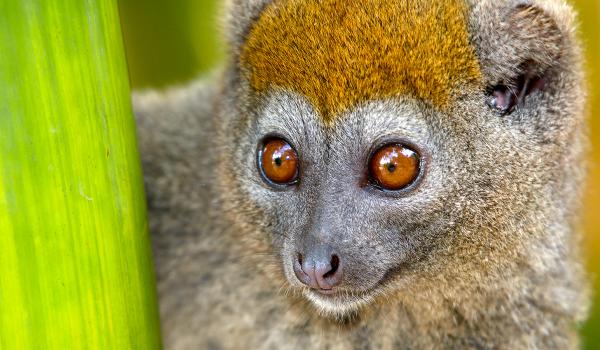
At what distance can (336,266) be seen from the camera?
7.45 feet

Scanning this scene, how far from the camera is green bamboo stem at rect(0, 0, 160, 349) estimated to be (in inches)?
65.9

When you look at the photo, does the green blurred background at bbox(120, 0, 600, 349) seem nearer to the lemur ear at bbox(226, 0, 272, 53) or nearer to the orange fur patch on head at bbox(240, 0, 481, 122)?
the lemur ear at bbox(226, 0, 272, 53)

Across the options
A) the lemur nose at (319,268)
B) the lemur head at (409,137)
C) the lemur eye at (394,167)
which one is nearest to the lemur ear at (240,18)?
the lemur head at (409,137)

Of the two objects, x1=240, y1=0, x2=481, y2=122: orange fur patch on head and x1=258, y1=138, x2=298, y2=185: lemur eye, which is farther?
x1=258, y1=138, x2=298, y2=185: lemur eye

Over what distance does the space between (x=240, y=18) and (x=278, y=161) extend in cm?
60

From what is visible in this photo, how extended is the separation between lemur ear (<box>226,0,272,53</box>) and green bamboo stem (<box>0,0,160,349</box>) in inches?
30.9

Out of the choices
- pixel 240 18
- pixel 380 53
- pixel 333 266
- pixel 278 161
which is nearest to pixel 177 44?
pixel 240 18

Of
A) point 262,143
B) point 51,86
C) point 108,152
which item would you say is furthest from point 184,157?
point 51,86

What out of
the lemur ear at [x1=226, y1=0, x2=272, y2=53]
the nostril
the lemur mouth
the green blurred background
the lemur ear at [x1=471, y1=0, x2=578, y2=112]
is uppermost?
the green blurred background

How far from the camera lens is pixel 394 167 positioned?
230cm

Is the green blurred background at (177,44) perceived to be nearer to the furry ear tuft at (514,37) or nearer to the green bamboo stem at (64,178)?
the furry ear tuft at (514,37)

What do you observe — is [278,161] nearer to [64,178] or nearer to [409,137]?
[409,137]

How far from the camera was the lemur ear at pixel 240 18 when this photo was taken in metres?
2.70

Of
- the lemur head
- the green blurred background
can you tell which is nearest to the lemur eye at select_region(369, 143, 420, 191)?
the lemur head
